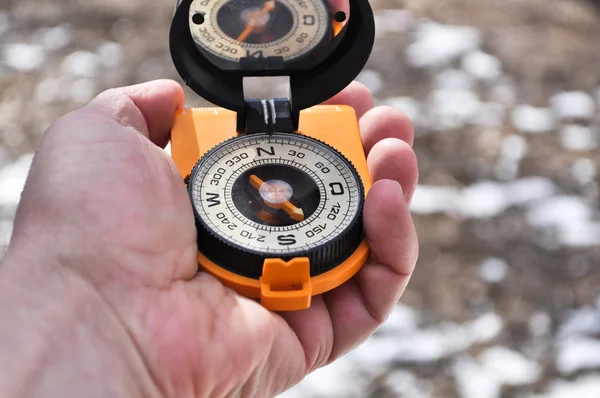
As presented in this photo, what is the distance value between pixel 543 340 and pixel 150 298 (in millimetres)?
1196

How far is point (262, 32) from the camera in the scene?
1.51m

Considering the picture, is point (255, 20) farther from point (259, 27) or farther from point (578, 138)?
point (578, 138)

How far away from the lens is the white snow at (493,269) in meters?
2.08

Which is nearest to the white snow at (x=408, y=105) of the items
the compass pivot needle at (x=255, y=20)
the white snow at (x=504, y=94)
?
the white snow at (x=504, y=94)

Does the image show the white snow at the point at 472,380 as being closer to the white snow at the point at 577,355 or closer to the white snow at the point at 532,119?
the white snow at the point at 577,355

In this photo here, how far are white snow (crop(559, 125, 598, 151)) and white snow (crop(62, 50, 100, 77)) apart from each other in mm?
1629

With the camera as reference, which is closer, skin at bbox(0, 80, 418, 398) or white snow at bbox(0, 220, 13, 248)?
skin at bbox(0, 80, 418, 398)

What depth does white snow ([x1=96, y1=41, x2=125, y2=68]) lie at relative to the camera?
2.62 metres

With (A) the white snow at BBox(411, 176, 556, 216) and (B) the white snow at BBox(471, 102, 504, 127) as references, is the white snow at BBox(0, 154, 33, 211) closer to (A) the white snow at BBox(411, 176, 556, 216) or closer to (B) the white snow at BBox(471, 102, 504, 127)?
(A) the white snow at BBox(411, 176, 556, 216)

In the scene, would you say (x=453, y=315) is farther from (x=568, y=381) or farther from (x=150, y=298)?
(x=150, y=298)

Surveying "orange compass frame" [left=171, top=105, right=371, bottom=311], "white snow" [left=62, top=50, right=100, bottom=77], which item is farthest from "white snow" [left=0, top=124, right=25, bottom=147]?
"orange compass frame" [left=171, top=105, right=371, bottom=311]

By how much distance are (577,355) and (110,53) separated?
185cm

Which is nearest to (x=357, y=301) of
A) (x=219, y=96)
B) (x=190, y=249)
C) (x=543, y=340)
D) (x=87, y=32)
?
(x=190, y=249)

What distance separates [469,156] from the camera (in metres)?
2.36
